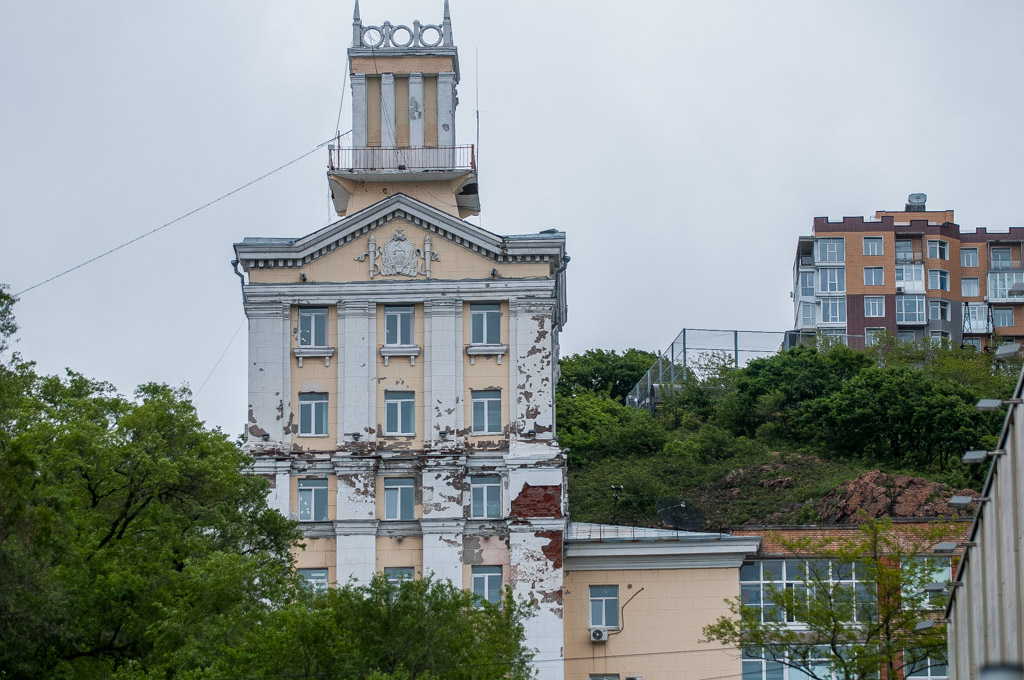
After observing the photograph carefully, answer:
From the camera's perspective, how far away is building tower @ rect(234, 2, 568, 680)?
55.8m

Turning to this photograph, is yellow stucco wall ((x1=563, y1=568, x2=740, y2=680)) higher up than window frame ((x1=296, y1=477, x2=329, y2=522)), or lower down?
lower down

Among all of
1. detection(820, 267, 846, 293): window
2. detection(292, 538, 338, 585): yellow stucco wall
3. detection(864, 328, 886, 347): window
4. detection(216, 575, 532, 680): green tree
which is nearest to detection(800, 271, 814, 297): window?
detection(820, 267, 846, 293): window

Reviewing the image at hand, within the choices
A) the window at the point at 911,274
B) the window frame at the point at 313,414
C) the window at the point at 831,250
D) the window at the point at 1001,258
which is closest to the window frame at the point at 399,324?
the window frame at the point at 313,414

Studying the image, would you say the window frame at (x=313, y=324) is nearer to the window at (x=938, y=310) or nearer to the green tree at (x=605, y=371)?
the green tree at (x=605, y=371)

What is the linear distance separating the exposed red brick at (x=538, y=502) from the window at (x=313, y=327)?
8.02 m

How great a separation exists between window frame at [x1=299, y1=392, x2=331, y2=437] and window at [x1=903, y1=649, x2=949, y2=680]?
63.3ft

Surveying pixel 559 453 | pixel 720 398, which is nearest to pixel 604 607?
pixel 559 453

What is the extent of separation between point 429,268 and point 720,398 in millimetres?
31205

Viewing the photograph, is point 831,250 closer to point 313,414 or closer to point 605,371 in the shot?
point 605,371

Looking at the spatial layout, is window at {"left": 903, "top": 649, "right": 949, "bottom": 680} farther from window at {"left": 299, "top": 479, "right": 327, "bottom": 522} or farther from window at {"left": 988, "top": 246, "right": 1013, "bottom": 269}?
window at {"left": 988, "top": 246, "right": 1013, "bottom": 269}

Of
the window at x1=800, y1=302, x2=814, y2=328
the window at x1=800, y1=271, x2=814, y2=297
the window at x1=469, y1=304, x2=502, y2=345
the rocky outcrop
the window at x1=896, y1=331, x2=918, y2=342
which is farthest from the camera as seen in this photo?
the window at x1=800, y1=271, x2=814, y2=297

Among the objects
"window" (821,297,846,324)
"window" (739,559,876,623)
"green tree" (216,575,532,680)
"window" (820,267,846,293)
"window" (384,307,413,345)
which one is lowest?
"green tree" (216,575,532,680)

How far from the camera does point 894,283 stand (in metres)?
108

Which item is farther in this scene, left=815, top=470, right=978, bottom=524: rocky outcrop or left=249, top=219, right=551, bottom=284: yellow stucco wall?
left=815, top=470, right=978, bottom=524: rocky outcrop
